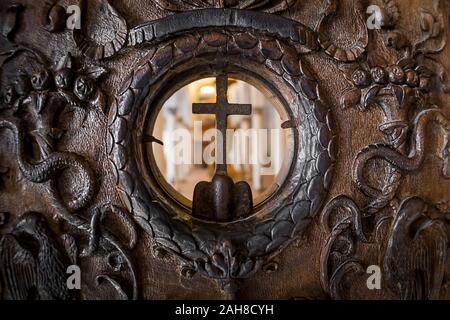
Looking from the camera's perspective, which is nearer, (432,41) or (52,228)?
(52,228)

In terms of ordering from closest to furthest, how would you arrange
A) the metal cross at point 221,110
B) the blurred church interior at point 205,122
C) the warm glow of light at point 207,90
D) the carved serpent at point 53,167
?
1. the carved serpent at point 53,167
2. the metal cross at point 221,110
3. the blurred church interior at point 205,122
4. the warm glow of light at point 207,90

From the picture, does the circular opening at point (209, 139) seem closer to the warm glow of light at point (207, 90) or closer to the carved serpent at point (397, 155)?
the warm glow of light at point (207, 90)

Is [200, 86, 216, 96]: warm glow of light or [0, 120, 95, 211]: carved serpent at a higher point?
[200, 86, 216, 96]: warm glow of light

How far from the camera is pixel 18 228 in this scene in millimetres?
1488

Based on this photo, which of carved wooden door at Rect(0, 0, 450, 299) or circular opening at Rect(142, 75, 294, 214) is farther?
circular opening at Rect(142, 75, 294, 214)

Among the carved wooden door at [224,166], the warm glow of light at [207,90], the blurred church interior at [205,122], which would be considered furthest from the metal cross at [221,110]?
the warm glow of light at [207,90]

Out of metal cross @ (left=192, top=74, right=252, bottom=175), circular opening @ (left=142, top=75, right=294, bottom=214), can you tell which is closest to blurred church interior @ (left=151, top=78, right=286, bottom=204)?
circular opening @ (left=142, top=75, right=294, bottom=214)

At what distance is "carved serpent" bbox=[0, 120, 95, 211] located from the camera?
1.49m

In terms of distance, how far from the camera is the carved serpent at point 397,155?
62.0 inches

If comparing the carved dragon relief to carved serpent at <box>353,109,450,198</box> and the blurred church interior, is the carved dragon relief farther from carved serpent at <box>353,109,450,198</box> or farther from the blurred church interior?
the blurred church interior

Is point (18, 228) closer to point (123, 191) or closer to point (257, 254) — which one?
point (123, 191)

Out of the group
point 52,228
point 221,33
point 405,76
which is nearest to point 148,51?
point 221,33

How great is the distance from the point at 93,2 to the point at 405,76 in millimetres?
1175

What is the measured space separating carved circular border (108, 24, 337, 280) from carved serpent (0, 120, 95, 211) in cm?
11
